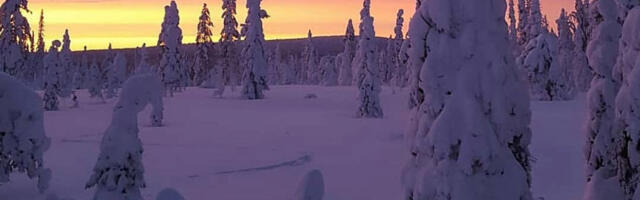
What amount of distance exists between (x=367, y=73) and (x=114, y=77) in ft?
116

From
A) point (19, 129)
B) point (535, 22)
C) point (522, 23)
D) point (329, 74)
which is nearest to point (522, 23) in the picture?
point (522, 23)

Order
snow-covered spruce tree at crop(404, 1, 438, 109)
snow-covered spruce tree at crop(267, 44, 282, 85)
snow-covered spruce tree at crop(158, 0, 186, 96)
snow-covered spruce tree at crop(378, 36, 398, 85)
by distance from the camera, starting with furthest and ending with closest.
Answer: snow-covered spruce tree at crop(267, 44, 282, 85), snow-covered spruce tree at crop(378, 36, 398, 85), snow-covered spruce tree at crop(158, 0, 186, 96), snow-covered spruce tree at crop(404, 1, 438, 109)

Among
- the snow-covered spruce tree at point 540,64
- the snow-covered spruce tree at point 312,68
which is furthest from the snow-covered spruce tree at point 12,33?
the snow-covered spruce tree at point 312,68

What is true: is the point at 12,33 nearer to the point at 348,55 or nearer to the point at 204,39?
the point at 204,39

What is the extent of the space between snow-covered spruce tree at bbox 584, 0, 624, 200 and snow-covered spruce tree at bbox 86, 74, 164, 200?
5.89 meters

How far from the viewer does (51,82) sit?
4425 centimetres

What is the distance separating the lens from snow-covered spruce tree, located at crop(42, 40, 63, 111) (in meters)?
42.7

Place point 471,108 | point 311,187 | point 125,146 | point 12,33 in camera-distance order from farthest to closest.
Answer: point 12,33, point 125,146, point 311,187, point 471,108

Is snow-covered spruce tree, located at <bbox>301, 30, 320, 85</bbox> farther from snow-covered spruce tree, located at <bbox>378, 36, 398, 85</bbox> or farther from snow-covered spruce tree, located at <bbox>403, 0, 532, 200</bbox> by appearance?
snow-covered spruce tree, located at <bbox>403, 0, 532, 200</bbox>

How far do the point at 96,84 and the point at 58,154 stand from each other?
35.8 meters

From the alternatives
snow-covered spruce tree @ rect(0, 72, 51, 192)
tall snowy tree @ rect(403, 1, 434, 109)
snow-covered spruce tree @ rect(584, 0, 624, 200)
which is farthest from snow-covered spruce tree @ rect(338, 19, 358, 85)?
tall snowy tree @ rect(403, 1, 434, 109)

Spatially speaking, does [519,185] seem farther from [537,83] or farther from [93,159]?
[537,83]

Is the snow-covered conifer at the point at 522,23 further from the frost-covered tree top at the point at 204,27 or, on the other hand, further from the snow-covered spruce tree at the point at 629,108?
the snow-covered spruce tree at the point at 629,108

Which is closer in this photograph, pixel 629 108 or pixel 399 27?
pixel 629 108
